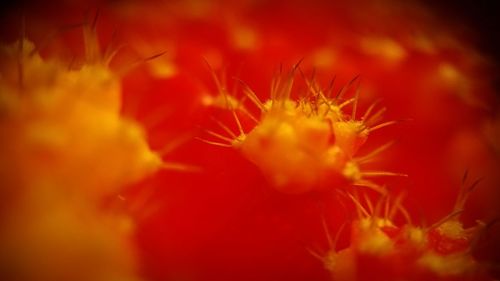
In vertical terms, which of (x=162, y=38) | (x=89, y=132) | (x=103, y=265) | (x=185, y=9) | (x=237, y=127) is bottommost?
(x=103, y=265)

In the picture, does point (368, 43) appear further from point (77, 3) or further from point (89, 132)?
point (89, 132)

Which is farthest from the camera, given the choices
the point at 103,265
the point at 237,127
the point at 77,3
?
the point at 77,3

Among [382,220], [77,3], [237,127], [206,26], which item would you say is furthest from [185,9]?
[382,220]

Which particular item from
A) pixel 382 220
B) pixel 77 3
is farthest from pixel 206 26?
pixel 382 220

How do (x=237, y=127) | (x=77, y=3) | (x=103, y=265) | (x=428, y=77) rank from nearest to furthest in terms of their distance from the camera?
(x=103, y=265) → (x=237, y=127) → (x=77, y=3) → (x=428, y=77)

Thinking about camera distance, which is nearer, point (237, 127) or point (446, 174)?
point (237, 127)

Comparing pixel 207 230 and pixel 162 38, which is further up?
pixel 162 38
